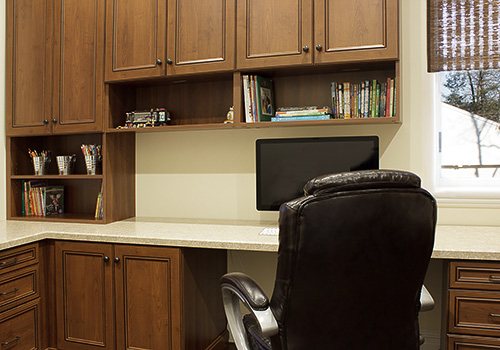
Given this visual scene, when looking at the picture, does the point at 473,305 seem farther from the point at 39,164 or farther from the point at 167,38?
the point at 39,164

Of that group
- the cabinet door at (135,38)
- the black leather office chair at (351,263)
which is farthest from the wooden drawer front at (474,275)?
the cabinet door at (135,38)

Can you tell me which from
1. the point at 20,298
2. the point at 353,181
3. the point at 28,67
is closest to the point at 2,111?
the point at 28,67

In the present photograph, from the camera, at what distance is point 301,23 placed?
232cm

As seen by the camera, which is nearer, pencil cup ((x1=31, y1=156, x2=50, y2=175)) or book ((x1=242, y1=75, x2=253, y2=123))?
book ((x1=242, y1=75, x2=253, y2=123))

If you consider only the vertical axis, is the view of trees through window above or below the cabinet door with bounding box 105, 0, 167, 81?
below

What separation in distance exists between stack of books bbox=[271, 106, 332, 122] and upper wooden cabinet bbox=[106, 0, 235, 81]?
0.39m

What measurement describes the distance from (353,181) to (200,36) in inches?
63.7

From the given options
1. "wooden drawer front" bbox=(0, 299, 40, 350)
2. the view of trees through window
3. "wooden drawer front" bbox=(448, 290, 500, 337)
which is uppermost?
the view of trees through window

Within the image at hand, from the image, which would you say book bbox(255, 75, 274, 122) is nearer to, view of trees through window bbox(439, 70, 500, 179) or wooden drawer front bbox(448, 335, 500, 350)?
view of trees through window bbox(439, 70, 500, 179)

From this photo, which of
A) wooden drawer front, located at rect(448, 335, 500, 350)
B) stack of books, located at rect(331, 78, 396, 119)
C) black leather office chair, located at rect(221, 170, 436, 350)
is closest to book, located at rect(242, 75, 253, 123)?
stack of books, located at rect(331, 78, 396, 119)

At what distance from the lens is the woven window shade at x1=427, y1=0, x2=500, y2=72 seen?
7.82ft

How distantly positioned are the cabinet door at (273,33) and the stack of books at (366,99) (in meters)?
0.28

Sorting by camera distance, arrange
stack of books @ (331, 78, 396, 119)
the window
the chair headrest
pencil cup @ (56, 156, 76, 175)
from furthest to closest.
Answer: pencil cup @ (56, 156, 76, 175)
the window
stack of books @ (331, 78, 396, 119)
the chair headrest

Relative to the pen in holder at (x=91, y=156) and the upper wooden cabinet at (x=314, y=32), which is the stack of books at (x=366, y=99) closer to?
the upper wooden cabinet at (x=314, y=32)
